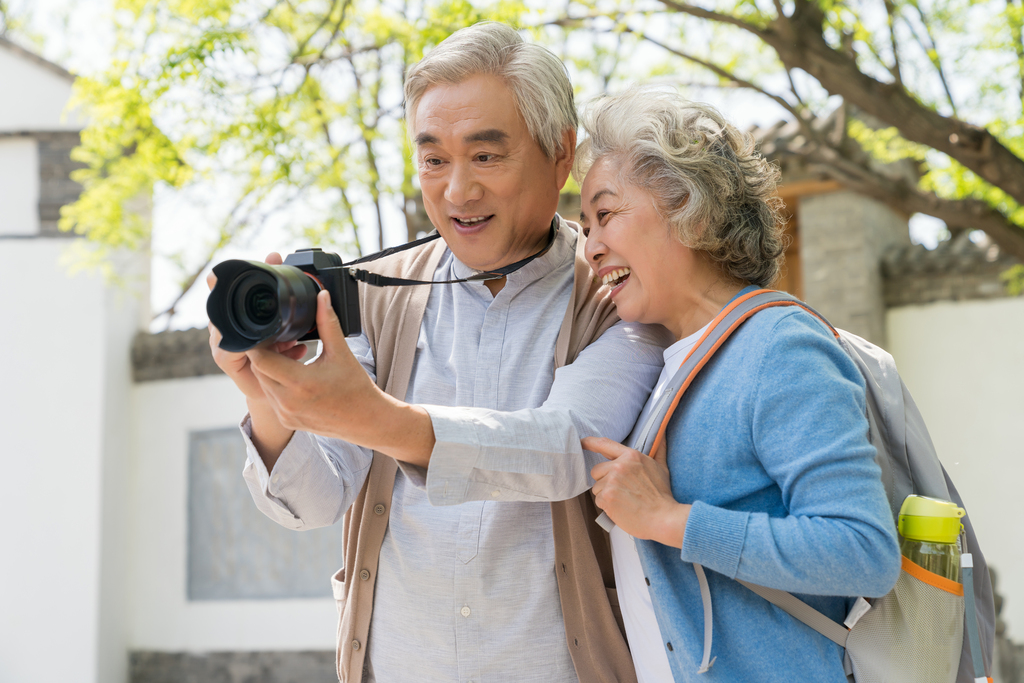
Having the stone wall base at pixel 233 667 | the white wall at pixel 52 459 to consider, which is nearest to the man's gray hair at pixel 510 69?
the stone wall base at pixel 233 667

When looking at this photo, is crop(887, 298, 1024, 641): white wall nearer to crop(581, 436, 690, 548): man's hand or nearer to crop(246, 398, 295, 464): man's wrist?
crop(581, 436, 690, 548): man's hand

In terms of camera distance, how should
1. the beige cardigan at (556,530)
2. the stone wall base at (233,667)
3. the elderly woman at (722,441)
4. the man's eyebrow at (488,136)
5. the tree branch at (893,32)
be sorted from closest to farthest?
the elderly woman at (722,441) → the beige cardigan at (556,530) → the man's eyebrow at (488,136) → the tree branch at (893,32) → the stone wall base at (233,667)

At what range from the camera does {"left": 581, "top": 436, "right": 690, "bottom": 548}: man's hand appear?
4.24 ft

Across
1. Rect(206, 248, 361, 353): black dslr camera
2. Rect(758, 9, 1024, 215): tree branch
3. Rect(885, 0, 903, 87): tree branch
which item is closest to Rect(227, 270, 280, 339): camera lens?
Rect(206, 248, 361, 353): black dslr camera

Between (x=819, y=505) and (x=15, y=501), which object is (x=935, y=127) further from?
(x=15, y=501)

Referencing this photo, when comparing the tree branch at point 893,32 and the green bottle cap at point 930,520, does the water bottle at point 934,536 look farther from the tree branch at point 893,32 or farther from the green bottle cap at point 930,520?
the tree branch at point 893,32

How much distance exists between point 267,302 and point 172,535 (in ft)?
21.7

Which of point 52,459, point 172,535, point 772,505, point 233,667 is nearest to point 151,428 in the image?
point 52,459

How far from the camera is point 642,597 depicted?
4.64 ft

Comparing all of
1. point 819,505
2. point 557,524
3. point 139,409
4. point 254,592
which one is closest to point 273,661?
point 254,592

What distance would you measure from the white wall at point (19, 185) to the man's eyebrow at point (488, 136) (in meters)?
6.58

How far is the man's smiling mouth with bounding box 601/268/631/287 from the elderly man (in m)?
0.08

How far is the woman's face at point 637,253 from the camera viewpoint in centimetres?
151

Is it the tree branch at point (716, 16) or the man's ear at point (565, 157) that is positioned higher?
the tree branch at point (716, 16)
